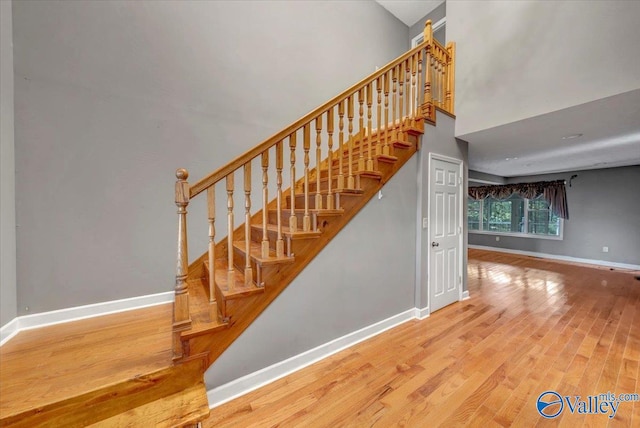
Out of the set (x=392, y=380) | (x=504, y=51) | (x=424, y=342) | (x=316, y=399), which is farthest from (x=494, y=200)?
(x=316, y=399)

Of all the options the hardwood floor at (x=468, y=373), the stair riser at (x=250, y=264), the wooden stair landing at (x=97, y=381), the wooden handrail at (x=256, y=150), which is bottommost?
the hardwood floor at (x=468, y=373)

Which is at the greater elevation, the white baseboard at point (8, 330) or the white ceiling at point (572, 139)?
the white ceiling at point (572, 139)

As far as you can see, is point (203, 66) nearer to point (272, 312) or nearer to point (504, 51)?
point (272, 312)

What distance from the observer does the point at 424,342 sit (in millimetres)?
2297

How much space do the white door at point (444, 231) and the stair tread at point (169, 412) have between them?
2564 mm

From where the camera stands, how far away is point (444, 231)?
10.2ft

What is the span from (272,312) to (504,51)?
3651mm

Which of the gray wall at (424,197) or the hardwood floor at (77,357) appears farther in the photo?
the gray wall at (424,197)

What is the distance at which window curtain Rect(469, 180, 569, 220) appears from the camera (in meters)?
6.05

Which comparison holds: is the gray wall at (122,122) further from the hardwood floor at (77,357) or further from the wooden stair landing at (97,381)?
the wooden stair landing at (97,381)

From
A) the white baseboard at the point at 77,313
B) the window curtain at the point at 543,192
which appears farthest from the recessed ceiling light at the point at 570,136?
the white baseboard at the point at 77,313

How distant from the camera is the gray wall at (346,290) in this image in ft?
5.60

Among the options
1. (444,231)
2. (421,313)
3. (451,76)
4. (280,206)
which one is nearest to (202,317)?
(280,206)

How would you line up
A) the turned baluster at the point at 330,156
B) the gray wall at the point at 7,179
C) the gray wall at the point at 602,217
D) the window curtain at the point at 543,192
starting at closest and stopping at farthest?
the gray wall at the point at 7,179 → the turned baluster at the point at 330,156 → the gray wall at the point at 602,217 → the window curtain at the point at 543,192
